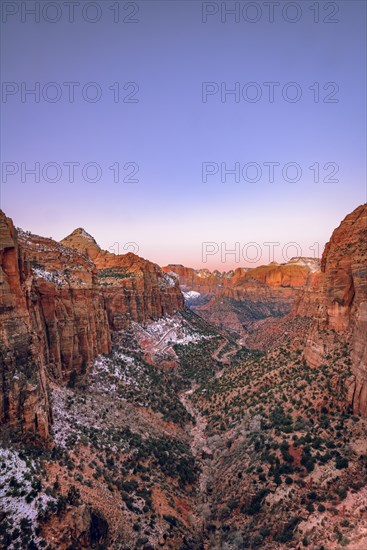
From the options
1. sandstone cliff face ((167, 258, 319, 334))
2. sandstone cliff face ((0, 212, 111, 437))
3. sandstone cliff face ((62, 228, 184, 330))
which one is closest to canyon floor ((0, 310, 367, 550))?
sandstone cliff face ((0, 212, 111, 437))

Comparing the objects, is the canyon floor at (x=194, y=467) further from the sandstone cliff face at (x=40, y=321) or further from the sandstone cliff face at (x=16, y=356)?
the sandstone cliff face at (x=40, y=321)

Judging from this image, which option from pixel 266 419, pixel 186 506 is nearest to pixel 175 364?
pixel 266 419

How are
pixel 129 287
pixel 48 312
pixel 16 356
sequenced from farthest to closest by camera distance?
pixel 129 287
pixel 48 312
pixel 16 356

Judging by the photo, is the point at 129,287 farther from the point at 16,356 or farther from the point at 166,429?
the point at 16,356

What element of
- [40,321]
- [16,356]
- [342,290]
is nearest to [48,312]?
[40,321]

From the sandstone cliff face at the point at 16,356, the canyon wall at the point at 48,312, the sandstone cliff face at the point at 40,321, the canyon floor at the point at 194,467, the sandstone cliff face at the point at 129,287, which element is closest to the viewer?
the canyon floor at the point at 194,467

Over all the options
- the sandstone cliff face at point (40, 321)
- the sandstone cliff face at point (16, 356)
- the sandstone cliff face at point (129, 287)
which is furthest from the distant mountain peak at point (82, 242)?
the sandstone cliff face at point (16, 356)

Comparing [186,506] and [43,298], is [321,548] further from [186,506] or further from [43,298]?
[43,298]
